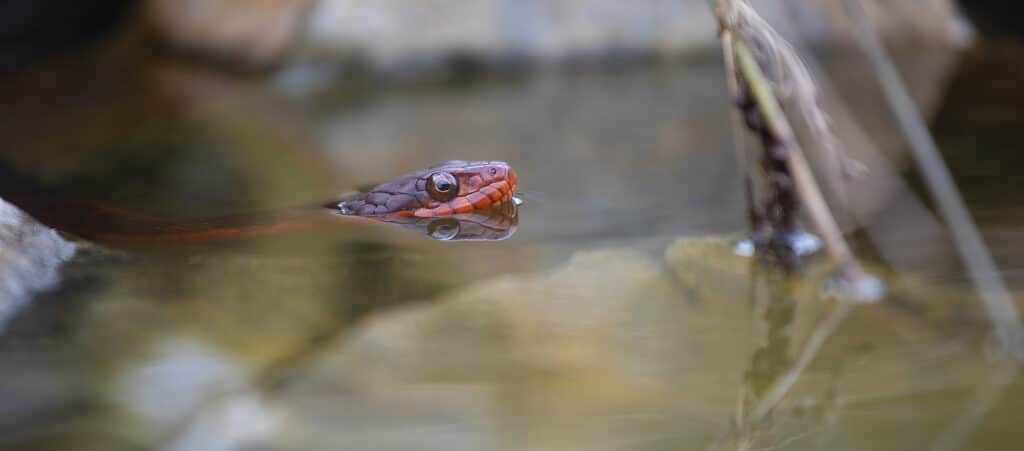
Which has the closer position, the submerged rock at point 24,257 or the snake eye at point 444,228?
the submerged rock at point 24,257

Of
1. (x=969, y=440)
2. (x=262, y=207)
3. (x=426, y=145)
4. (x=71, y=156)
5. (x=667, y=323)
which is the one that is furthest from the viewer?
(x=426, y=145)

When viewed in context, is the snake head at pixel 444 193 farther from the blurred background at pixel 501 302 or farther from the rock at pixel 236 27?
the rock at pixel 236 27

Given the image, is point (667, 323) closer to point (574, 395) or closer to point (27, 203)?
point (574, 395)

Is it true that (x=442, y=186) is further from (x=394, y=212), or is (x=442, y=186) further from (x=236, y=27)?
(x=236, y=27)

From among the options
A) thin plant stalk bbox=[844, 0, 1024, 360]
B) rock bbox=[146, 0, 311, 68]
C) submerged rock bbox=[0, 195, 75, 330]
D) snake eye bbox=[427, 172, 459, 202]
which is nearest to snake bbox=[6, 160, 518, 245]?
snake eye bbox=[427, 172, 459, 202]

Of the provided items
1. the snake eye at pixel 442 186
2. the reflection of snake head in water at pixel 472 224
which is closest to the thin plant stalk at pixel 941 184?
the reflection of snake head in water at pixel 472 224

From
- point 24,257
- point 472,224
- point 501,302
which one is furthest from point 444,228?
point 24,257

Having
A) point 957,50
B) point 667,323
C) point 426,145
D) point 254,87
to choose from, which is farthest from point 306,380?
point 957,50

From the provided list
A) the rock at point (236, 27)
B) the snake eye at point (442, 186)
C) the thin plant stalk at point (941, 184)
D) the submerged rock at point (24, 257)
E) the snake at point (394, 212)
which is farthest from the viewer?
the rock at point (236, 27)
